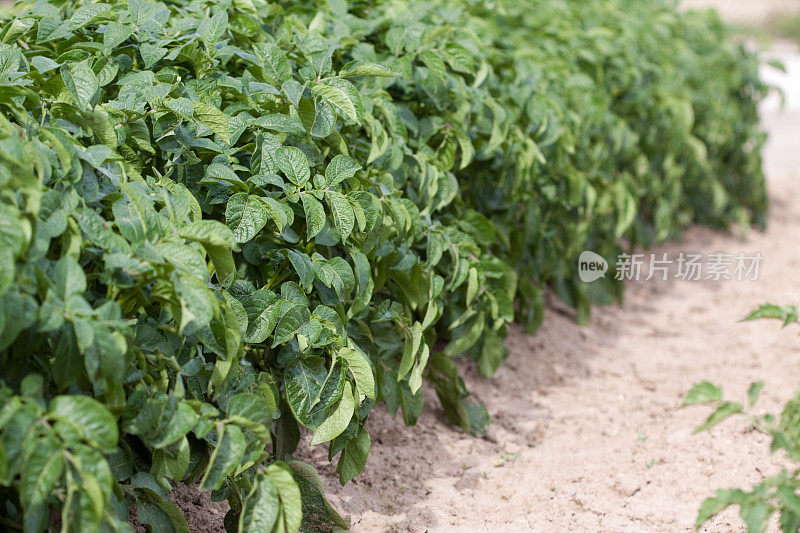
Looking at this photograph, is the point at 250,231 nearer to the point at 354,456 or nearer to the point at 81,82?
the point at 81,82

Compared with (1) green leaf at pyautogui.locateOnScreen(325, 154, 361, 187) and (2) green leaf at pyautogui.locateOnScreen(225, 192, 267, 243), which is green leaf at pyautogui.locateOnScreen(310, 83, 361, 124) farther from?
(2) green leaf at pyautogui.locateOnScreen(225, 192, 267, 243)

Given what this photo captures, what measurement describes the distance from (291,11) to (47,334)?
5.02 feet

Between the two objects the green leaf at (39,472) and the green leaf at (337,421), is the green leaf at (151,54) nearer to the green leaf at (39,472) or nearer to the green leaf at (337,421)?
the green leaf at (337,421)

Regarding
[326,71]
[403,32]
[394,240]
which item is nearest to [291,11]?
[403,32]

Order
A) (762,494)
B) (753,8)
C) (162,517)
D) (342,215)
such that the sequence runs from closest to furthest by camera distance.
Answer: (762,494), (162,517), (342,215), (753,8)

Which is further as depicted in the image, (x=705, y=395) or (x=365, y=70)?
(x=365, y=70)

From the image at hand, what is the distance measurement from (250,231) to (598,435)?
1443 millimetres

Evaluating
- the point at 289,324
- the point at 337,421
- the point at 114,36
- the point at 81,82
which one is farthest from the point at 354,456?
the point at 114,36

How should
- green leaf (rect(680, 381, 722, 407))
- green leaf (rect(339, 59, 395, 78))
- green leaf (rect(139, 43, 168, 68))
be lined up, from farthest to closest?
green leaf (rect(339, 59, 395, 78)), green leaf (rect(139, 43, 168, 68)), green leaf (rect(680, 381, 722, 407))

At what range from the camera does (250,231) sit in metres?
1.75

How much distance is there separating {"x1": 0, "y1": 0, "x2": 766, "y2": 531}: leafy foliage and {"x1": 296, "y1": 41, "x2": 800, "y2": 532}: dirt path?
18 cm

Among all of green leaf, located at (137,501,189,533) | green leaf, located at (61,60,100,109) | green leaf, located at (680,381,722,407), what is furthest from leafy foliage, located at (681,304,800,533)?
green leaf, located at (61,60,100,109)

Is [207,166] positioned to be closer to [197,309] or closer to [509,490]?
[197,309]

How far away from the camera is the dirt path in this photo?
213 centimetres
